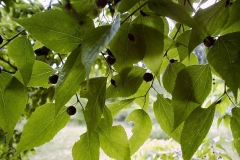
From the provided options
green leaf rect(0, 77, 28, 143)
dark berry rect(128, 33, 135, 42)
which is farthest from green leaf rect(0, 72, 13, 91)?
dark berry rect(128, 33, 135, 42)

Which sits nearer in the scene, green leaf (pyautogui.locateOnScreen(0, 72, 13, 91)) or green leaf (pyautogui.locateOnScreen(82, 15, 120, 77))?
green leaf (pyautogui.locateOnScreen(82, 15, 120, 77))

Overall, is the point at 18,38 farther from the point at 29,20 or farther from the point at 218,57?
the point at 218,57

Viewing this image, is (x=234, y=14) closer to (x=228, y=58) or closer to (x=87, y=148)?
(x=228, y=58)

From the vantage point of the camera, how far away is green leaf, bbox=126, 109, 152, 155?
0.97 feet

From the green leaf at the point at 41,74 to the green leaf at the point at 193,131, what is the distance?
132mm

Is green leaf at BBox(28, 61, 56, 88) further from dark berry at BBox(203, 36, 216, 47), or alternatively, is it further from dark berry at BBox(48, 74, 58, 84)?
dark berry at BBox(203, 36, 216, 47)

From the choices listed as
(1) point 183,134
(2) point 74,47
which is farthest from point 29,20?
(1) point 183,134

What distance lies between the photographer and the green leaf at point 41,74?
274mm

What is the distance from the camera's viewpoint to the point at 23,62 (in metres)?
0.23

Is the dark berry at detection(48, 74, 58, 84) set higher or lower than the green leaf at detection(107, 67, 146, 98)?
higher

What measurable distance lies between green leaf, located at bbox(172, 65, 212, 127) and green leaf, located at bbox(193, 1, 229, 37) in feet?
0.14

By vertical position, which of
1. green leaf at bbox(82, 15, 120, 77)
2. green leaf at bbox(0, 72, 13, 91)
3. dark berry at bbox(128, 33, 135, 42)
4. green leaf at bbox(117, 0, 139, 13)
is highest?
green leaf at bbox(117, 0, 139, 13)

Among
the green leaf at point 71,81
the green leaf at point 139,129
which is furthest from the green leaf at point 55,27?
the green leaf at point 139,129

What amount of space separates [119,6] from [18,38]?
0.10 meters
